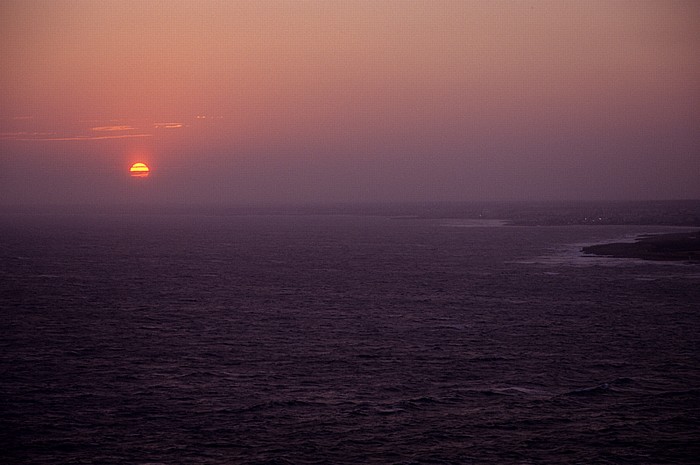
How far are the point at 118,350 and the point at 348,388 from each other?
15.0 metres

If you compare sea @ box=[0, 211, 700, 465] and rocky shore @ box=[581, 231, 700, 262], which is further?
rocky shore @ box=[581, 231, 700, 262]

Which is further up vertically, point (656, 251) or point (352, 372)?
point (656, 251)

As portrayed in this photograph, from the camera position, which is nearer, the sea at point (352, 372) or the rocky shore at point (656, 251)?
the sea at point (352, 372)

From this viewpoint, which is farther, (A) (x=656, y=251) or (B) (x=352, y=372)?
(A) (x=656, y=251)

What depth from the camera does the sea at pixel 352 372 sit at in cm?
2548

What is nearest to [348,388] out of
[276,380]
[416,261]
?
[276,380]

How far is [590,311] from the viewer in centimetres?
5509

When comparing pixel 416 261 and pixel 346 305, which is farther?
pixel 416 261

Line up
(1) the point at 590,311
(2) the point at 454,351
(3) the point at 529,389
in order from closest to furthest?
(3) the point at 529,389 < (2) the point at 454,351 < (1) the point at 590,311

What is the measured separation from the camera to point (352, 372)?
3538 cm

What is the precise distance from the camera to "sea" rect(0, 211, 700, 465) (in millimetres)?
25484

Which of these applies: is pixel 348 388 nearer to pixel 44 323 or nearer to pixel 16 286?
pixel 44 323

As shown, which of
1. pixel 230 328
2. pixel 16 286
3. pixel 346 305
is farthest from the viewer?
pixel 16 286

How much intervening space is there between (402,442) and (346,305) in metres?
33.6
